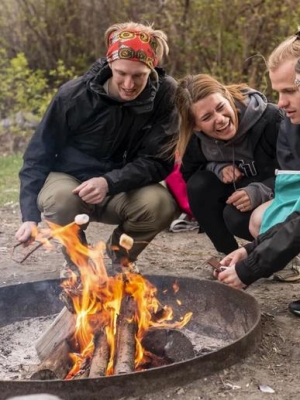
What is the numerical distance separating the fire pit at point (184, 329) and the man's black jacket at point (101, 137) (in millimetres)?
495

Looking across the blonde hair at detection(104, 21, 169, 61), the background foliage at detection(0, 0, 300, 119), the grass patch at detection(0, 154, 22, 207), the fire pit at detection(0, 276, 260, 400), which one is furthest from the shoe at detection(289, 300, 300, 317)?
the background foliage at detection(0, 0, 300, 119)

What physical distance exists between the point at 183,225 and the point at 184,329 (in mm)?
2229

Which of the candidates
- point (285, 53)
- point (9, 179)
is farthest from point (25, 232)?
point (9, 179)

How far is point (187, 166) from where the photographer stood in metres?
4.67

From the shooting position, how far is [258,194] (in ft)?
14.1

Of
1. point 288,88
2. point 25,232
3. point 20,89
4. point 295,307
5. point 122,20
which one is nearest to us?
point 288,88

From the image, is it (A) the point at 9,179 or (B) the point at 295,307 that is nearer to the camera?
(B) the point at 295,307

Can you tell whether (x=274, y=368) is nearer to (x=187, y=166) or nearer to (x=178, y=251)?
(x=187, y=166)

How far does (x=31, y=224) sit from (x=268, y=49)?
262 inches

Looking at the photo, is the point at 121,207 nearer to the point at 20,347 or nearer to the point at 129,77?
the point at 129,77

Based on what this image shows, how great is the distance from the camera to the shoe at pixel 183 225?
6.06 m

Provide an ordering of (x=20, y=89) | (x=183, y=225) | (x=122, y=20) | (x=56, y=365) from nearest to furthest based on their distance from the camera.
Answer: (x=56, y=365)
(x=183, y=225)
(x=20, y=89)
(x=122, y=20)

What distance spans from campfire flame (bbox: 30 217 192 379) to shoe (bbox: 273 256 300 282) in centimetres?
91

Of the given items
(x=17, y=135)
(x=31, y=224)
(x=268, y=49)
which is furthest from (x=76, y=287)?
(x=17, y=135)
